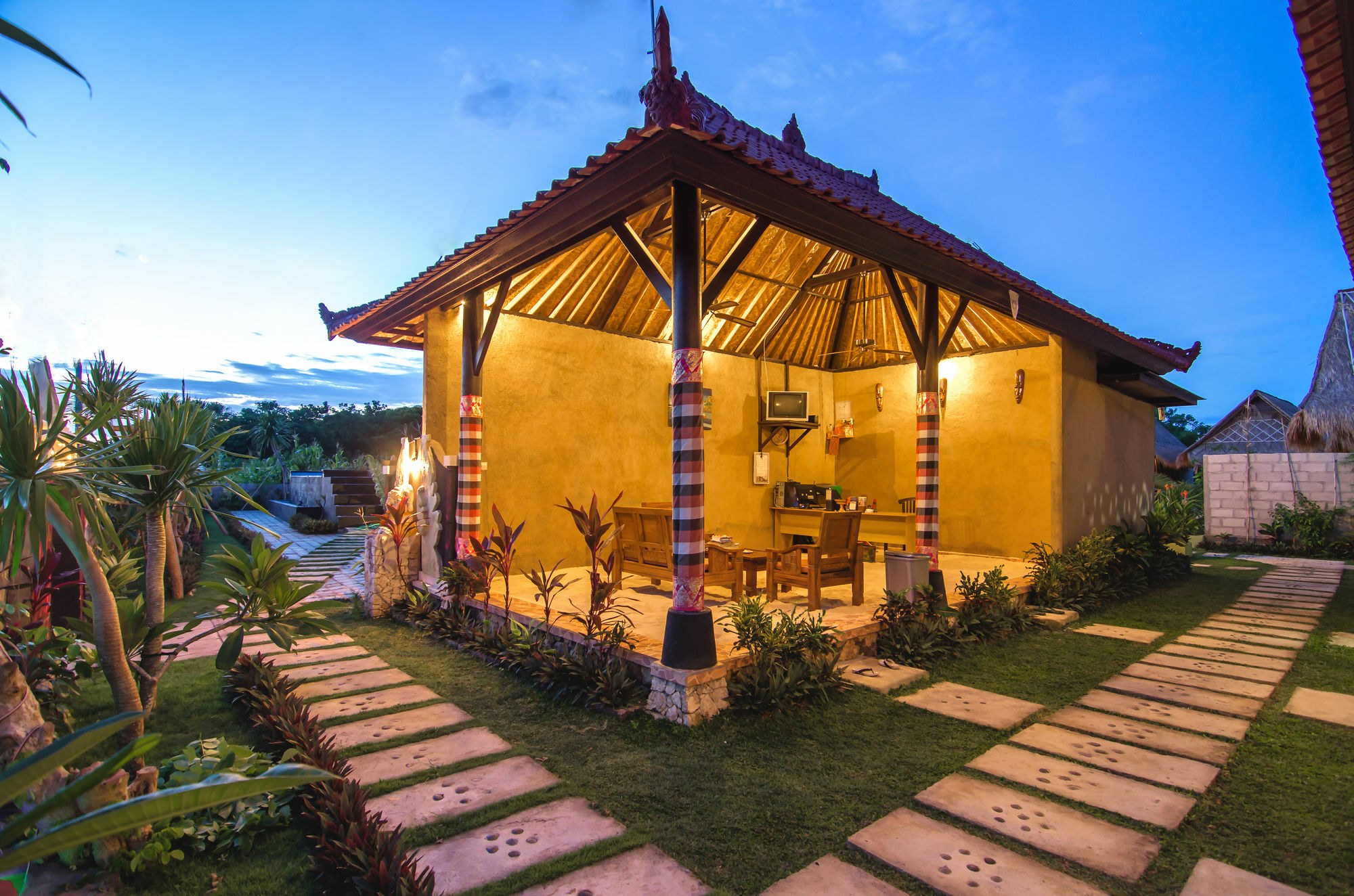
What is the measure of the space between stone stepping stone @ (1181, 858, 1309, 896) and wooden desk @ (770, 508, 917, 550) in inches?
203

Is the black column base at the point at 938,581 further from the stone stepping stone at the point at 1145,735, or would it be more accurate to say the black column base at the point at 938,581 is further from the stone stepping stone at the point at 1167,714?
the stone stepping stone at the point at 1145,735

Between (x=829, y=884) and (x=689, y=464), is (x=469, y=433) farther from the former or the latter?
(x=829, y=884)

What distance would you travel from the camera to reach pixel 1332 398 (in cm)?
1335

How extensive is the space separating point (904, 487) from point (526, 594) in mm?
6228

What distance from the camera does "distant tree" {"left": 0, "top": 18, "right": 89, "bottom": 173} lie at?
0.79 m

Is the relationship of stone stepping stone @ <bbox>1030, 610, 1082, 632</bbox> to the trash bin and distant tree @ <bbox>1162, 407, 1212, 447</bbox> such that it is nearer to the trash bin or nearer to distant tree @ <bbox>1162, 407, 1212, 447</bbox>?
the trash bin

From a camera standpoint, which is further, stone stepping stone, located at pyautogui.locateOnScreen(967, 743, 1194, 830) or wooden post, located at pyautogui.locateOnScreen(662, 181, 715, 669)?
wooden post, located at pyautogui.locateOnScreen(662, 181, 715, 669)

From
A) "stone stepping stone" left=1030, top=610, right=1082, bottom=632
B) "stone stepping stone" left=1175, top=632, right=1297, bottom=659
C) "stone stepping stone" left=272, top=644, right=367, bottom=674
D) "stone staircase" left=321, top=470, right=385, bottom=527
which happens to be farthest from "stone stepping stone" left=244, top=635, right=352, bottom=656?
"stone staircase" left=321, top=470, right=385, bottom=527

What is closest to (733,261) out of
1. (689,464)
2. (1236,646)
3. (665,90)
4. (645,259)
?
(645,259)

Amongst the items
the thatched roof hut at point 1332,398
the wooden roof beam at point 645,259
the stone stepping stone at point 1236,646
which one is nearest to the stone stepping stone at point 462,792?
the wooden roof beam at point 645,259

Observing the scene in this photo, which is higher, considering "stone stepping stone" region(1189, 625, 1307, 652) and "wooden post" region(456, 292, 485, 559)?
"wooden post" region(456, 292, 485, 559)

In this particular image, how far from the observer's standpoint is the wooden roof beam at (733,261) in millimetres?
4184

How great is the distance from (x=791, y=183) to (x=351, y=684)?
4.56 metres

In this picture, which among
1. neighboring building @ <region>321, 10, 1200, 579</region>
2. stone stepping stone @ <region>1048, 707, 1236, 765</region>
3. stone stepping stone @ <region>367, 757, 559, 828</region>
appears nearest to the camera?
stone stepping stone @ <region>367, 757, 559, 828</region>
